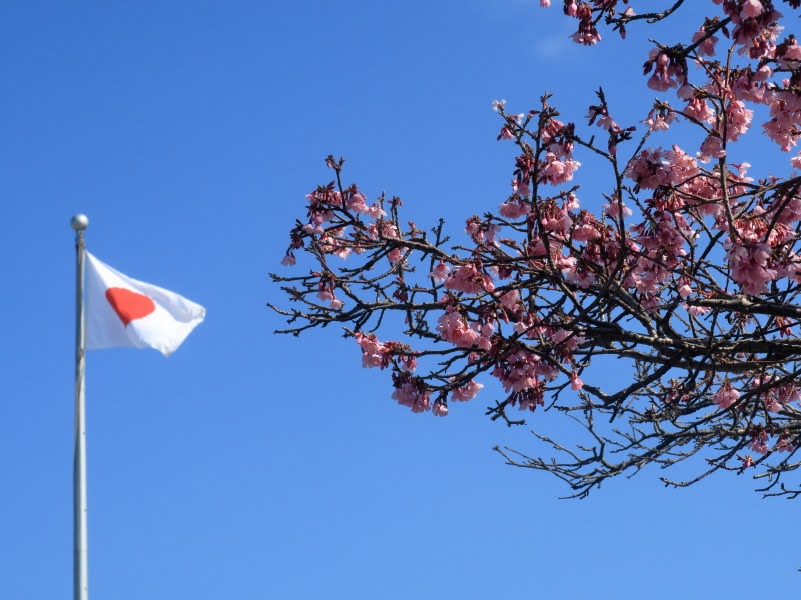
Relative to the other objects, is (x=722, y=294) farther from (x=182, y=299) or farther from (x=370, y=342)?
(x=182, y=299)

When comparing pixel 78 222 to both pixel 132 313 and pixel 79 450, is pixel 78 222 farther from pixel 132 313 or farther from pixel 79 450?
pixel 79 450

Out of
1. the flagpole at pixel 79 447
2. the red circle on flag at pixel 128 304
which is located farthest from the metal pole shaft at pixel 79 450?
the red circle on flag at pixel 128 304

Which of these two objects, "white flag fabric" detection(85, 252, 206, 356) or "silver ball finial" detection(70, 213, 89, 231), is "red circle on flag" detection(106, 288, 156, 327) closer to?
"white flag fabric" detection(85, 252, 206, 356)

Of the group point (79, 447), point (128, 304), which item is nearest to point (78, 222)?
point (128, 304)

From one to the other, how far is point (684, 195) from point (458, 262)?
1553 millimetres

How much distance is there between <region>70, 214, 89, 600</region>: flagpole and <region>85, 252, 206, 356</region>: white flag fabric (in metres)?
0.06

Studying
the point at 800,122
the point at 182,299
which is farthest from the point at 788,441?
the point at 182,299

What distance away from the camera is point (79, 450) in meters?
7.13

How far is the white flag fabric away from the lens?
7477mm

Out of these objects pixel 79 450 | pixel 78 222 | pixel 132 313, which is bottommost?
pixel 79 450

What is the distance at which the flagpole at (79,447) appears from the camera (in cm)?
672

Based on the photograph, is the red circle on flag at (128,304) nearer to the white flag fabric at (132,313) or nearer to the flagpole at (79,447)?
the white flag fabric at (132,313)

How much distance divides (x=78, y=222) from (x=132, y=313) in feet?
2.76

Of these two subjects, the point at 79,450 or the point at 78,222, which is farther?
the point at 78,222
